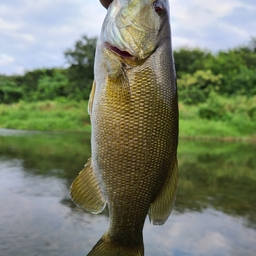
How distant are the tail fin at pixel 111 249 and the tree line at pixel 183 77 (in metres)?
24.3

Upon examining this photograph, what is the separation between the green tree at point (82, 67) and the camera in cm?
2662

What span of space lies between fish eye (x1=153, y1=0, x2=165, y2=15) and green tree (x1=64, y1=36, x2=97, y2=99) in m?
24.9

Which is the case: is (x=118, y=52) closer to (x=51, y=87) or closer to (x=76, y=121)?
(x=76, y=121)

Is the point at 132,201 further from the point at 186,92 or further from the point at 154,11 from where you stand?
the point at 186,92

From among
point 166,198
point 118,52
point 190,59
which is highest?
point 190,59

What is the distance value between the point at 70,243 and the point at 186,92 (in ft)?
69.2

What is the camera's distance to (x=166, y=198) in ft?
5.59

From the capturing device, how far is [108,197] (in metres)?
1.70

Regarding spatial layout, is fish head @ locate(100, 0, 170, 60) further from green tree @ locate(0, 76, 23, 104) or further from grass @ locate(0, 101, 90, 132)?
green tree @ locate(0, 76, 23, 104)

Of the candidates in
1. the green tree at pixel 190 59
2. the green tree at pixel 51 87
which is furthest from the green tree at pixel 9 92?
the green tree at pixel 190 59

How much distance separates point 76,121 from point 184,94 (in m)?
8.03

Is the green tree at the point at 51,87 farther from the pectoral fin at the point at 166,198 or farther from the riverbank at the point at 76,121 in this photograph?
the pectoral fin at the point at 166,198

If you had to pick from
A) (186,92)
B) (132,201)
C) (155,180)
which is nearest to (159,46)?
(155,180)

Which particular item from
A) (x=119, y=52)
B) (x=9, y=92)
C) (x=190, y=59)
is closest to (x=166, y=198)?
(x=119, y=52)
